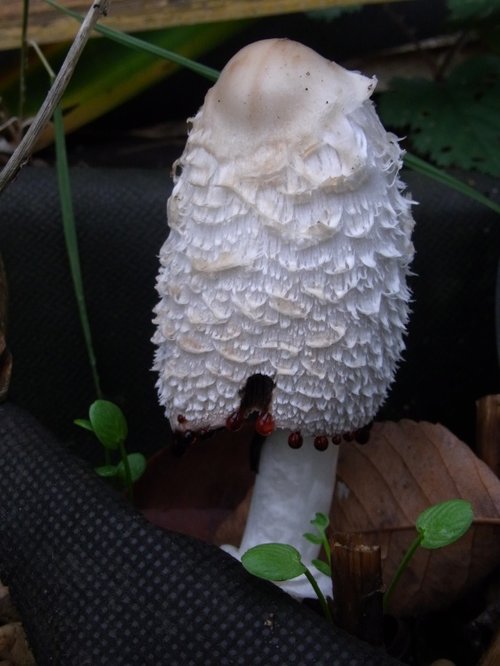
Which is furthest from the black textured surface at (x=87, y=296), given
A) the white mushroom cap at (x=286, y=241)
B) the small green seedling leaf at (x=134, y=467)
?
the white mushroom cap at (x=286, y=241)

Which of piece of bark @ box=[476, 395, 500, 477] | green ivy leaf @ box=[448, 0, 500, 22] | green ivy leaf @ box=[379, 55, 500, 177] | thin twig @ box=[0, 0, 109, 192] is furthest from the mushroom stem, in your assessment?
green ivy leaf @ box=[448, 0, 500, 22]

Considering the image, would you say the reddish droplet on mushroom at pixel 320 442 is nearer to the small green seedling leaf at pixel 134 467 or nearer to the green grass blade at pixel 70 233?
the small green seedling leaf at pixel 134 467

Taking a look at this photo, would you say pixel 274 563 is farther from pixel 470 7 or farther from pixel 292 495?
pixel 470 7

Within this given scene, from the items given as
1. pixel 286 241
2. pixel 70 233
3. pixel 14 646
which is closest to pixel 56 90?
pixel 286 241

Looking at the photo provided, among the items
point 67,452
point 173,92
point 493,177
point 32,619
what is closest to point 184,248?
point 67,452

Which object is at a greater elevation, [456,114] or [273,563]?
[456,114]

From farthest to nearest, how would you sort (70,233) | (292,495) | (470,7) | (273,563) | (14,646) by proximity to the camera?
1. (470,7)
2. (70,233)
3. (292,495)
4. (14,646)
5. (273,563)

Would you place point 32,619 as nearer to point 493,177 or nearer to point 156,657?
point 156,657
